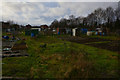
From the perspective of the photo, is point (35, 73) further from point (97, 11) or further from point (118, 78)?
point (97, 11)

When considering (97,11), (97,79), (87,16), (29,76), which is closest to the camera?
(97,79)

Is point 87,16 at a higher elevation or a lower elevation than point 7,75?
higher

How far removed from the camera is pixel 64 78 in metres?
3.48

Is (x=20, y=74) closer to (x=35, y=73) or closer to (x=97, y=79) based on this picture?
(x=35, y=73)

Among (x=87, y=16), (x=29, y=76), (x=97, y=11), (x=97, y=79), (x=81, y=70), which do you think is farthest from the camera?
(x=87, y=16)

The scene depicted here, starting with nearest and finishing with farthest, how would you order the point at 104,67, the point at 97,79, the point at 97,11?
the point at 97,79 → the point at 104,67 → the point at 97,11

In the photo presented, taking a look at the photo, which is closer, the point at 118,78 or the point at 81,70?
the point at 118,78

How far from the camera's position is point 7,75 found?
3.81 m

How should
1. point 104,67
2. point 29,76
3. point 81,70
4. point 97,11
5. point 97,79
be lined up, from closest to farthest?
point 97,79 < point 29,76 < point 81,70 < point 104,67 < point 97,11

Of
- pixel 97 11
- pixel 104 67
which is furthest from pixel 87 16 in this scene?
pixel 104 67

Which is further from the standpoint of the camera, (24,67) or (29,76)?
(24,67)

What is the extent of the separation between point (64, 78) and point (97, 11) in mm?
55868

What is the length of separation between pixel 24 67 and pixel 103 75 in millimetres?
3865

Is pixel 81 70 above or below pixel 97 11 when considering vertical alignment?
below
